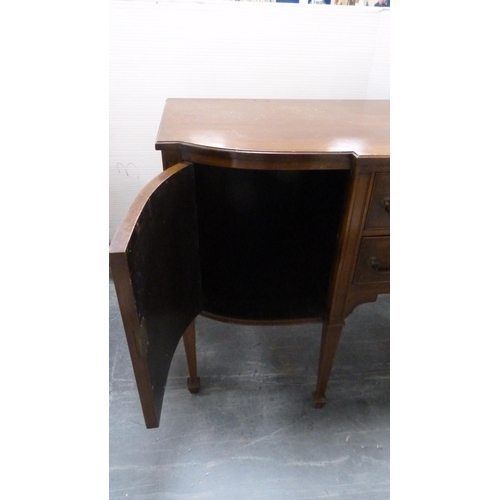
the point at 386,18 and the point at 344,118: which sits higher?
the point at 386,18

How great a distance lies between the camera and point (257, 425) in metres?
0.94

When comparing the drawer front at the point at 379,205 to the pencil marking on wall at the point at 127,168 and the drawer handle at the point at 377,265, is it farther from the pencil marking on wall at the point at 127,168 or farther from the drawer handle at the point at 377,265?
the pencil marking on wall at the point at 127,168

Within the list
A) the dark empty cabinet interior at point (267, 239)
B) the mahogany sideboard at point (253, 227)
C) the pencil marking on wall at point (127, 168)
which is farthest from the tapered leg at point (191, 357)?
the pencil marking on wall at point (127, 168)

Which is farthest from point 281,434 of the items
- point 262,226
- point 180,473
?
point 262,226

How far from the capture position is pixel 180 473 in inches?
32.9

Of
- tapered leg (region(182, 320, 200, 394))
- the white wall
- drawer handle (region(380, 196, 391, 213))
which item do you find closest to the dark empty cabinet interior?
tapered leg (region(182, 320, 200, 394))

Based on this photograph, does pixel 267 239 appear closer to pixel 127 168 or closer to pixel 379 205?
pixel 379 205

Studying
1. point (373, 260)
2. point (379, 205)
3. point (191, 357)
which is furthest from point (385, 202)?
point (191, 357)

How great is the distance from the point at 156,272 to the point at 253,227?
53 cm

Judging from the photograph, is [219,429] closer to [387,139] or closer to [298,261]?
[298,261]

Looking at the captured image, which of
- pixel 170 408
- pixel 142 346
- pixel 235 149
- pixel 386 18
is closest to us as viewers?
pixel 142 346

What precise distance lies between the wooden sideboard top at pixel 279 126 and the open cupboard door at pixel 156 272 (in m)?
0.09
